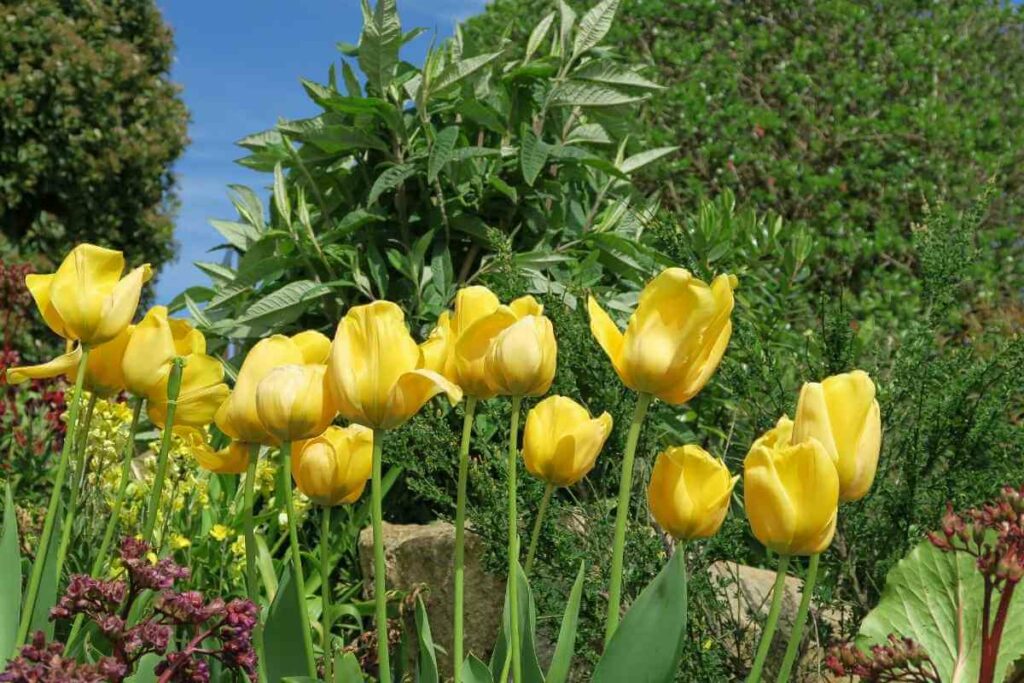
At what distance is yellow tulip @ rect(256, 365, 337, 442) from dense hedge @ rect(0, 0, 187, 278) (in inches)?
301

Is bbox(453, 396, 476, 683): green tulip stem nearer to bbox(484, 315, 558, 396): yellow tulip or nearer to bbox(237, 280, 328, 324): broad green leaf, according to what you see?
bbox(484, 315, 558, 396): yellow tulip

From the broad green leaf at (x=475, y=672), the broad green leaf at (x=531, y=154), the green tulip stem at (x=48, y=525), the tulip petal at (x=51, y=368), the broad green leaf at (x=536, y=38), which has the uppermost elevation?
the broad green leaf at (x=536, y=38)

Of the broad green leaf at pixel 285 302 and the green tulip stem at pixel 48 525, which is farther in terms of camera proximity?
the broad green leaf at pixel 285 302

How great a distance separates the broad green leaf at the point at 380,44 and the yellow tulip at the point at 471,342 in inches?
88.4

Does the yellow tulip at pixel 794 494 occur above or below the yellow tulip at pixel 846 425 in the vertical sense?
below

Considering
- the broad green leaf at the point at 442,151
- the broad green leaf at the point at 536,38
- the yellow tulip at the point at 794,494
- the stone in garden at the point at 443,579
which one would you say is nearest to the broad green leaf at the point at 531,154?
the broad green leaf at the point at 442,151

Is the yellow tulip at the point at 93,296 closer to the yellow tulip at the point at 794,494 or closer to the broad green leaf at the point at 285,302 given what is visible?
the yellow tulip at the point at 794,494

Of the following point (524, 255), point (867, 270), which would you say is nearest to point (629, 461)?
point (524, 255)

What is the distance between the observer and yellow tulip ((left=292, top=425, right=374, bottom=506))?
50.3 inches

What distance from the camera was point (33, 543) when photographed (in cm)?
287

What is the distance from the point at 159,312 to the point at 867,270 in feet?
19.9

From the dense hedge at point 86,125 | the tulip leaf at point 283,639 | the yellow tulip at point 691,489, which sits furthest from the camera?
the dense hedge at point 86,125

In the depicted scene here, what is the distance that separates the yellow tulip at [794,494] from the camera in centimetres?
107

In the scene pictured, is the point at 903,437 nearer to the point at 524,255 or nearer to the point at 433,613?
the point at 524,255
